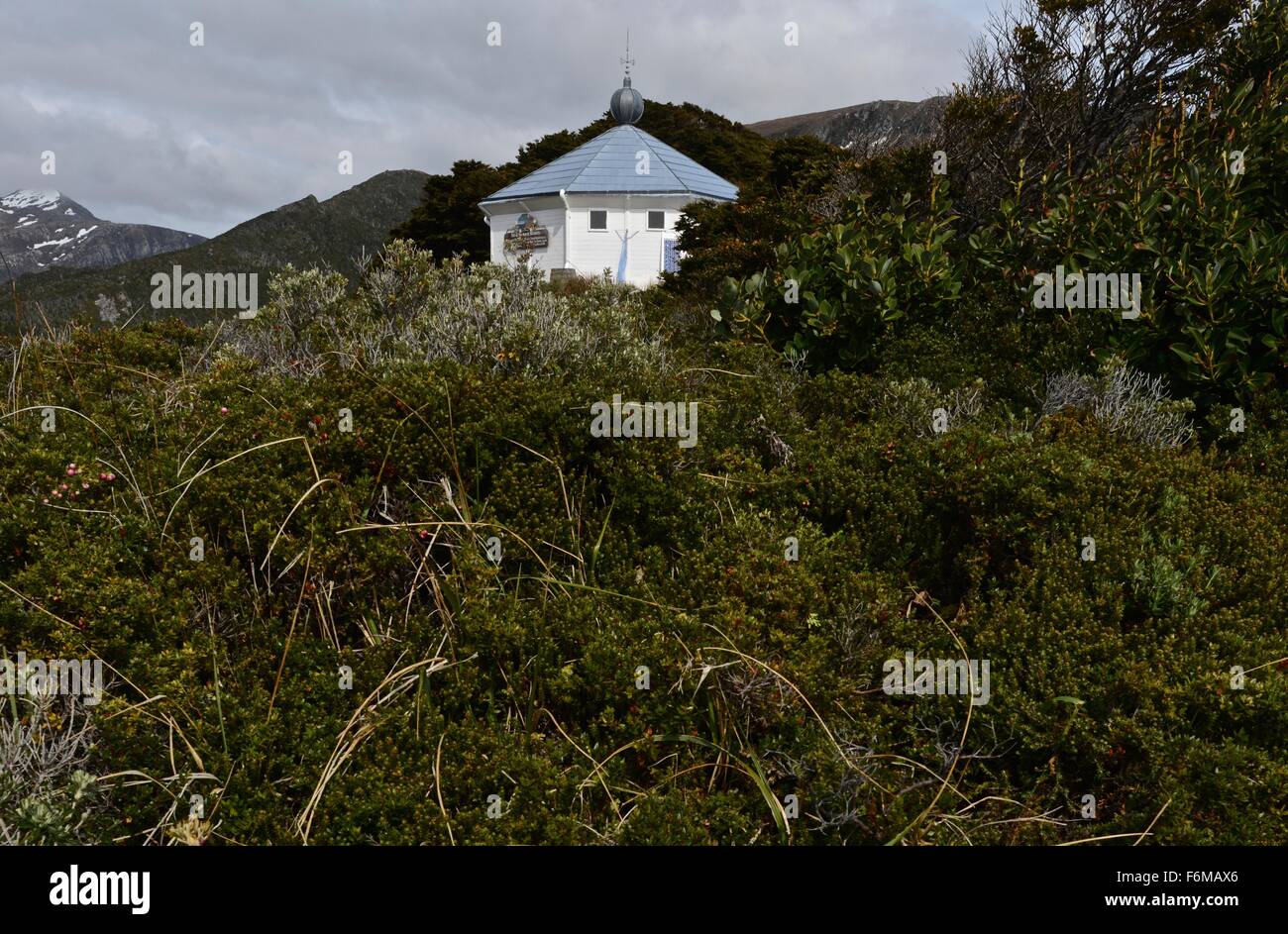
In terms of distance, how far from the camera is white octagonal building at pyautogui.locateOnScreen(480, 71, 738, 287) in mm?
33344

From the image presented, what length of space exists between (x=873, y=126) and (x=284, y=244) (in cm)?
4036

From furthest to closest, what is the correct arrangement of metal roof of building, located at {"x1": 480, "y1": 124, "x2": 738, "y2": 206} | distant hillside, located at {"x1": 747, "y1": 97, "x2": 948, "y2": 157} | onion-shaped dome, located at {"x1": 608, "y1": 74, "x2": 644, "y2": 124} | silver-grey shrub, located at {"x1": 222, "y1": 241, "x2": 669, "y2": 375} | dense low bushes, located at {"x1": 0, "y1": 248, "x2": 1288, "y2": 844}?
1. onion-shaped dome, located at {"x1": 608, "y1": 74, "x2": 644, "y2": 124}
2. metal roof of building, located at {"x1": 480, "y1": 124, "x2": 738, "y2": 206}
3. distant hillside, located at {"x1": 747, "y1": 97, "x2": 948, "y2": 157}
4. silver-grey shrub, located at {"x1": 222, "y1": 241, "x2": 669, "y2": 375}
5. dense low bushes, located at {"x1": 0, "y1": 248, "x2": 1288, "y2": 844}

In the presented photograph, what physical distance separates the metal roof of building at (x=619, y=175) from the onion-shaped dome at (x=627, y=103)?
11.2 ft

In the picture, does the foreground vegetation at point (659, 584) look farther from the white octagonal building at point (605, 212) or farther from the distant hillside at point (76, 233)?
the distant hillside at point (76, 233)

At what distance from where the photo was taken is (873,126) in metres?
60.9

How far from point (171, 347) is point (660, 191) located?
2744 centimetres

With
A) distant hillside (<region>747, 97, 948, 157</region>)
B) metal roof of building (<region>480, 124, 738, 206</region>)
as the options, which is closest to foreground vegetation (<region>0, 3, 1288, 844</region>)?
distant hillside (<region>747, 97, 948, 157</region>)

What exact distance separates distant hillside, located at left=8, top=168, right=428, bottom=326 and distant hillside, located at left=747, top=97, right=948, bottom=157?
1224cm

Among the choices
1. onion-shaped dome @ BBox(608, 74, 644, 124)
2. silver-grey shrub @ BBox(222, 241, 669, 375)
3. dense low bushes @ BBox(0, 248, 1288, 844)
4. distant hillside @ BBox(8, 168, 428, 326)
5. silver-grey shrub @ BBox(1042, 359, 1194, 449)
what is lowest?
dense low bushes @ BBox(0, 248, 1288, 844)

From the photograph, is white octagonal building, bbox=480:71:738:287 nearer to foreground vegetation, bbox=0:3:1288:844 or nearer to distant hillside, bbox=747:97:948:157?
distant hillside, bbox=747:97:948:157

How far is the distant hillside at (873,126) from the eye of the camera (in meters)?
16.0

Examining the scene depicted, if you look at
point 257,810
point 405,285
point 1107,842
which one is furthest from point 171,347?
point 1107,842

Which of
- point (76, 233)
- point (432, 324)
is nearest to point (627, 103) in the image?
point (76, 233)

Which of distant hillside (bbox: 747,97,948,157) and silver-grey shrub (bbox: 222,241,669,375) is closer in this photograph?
silver-grey shrub (bbox: 222,241,669,375)
